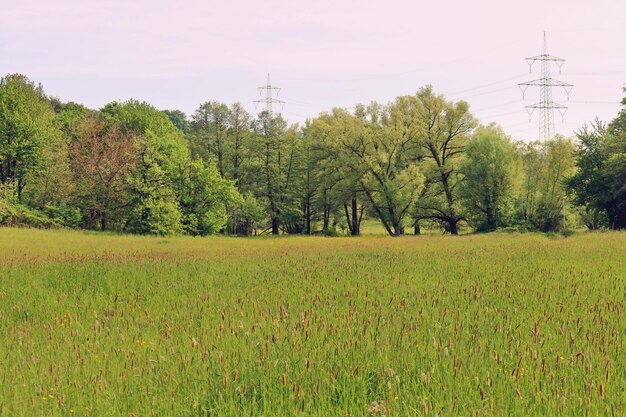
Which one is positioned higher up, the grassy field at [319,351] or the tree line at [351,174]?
the tree line at [351,174]

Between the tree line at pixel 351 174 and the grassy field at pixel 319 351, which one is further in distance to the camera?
the tree line at pixel 351 174

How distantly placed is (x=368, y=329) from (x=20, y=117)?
59.1 metres

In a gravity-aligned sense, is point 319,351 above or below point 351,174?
below

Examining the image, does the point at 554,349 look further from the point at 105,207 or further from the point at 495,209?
the point at 105,207

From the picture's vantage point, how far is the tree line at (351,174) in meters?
46.9

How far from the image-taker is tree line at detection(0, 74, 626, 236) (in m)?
46.9

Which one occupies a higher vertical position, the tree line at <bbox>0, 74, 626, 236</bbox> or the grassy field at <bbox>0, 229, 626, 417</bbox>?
the tree line at <bbox>0, 74, 626, 236</bbox>

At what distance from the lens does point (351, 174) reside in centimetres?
5334

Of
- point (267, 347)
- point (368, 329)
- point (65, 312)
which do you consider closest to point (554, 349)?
point (368, 329)

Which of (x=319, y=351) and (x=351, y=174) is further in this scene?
(x=351, y=174)

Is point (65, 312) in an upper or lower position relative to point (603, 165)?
lower

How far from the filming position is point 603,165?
44.9 m

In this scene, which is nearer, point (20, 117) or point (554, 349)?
point (554, 349)

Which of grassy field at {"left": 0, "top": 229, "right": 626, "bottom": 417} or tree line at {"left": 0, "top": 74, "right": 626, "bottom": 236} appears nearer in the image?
grassy field at {"left": 0, "top": 229, "right": 626, "bottom": 417}
